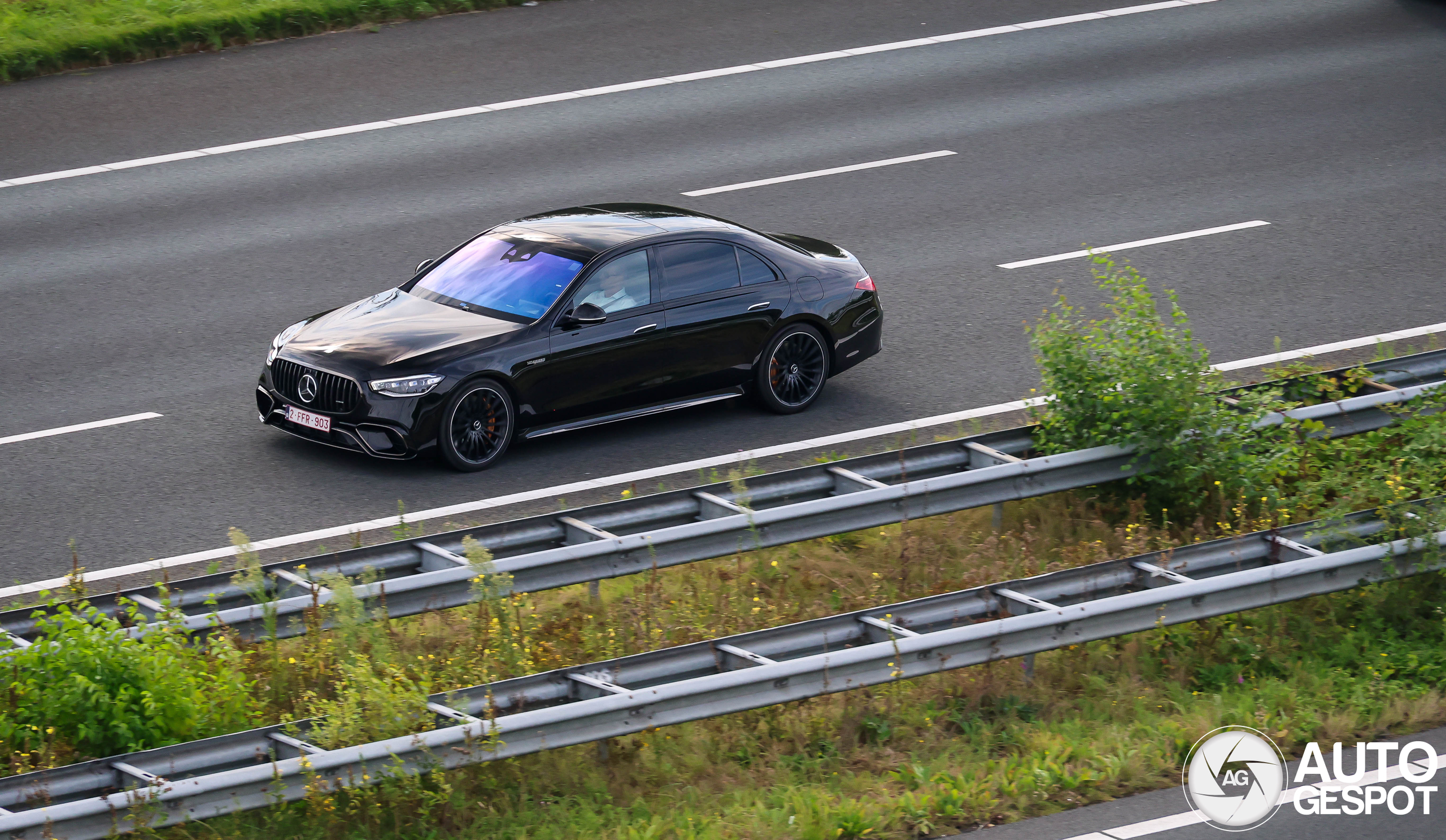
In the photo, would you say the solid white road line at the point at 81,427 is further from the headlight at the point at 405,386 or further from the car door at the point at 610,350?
the car door at the point at 610,350

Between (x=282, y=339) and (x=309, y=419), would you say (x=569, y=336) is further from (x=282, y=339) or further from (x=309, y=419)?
(x=282, y=339)

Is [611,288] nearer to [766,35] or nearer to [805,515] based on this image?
[805,515]

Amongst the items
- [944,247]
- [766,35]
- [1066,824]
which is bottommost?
[1066,824]

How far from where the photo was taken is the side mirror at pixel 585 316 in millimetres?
11234

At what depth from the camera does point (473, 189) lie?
16.0 metres

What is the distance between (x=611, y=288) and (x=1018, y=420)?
295 cm

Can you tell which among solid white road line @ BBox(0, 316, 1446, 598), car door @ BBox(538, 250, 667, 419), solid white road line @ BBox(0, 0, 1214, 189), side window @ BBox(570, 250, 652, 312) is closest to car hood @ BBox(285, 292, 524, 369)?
car door @ BBox(538, 250, 667, 419)

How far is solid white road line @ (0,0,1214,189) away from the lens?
54.4 feet

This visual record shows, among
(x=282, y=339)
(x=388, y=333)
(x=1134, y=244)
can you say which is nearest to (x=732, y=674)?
(x=388, y=333)

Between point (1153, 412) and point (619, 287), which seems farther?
point (619, 287)

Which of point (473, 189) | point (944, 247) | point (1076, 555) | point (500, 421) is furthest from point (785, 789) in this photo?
point (473, 189)

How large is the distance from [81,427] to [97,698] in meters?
4.50

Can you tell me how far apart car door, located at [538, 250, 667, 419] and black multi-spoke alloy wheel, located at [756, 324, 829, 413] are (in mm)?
841

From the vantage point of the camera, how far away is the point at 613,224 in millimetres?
11875
